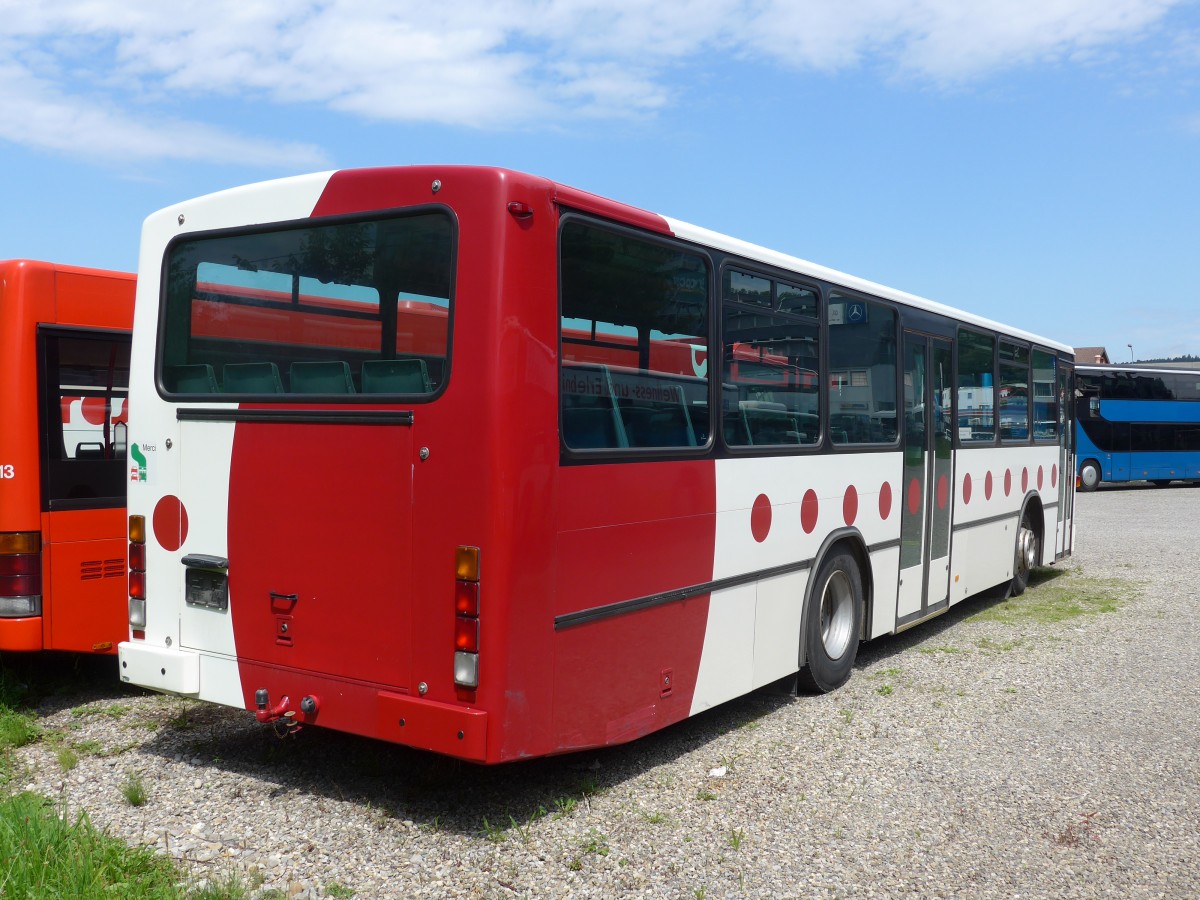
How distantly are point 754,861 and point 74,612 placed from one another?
165 inches

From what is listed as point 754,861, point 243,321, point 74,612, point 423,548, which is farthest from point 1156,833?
point 74,612

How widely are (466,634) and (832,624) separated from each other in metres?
3.55

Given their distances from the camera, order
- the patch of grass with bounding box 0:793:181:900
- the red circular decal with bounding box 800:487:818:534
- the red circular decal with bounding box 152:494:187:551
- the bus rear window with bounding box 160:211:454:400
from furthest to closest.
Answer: the red circular decal with bounding box 800:487:818:534 → the red circular decal with bounding box 152:494:187:551 → the bus rear window with bounding box 160:211:454:400 → the patch of grass with bounding box 0:793:181:900

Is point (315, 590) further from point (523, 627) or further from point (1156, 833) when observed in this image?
point (1156, 833)

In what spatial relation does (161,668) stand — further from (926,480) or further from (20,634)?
(926,480)

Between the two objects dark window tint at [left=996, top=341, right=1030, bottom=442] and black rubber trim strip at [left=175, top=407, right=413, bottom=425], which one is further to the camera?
dark window tint at [left=996, top=341, right=1030, bottom=442]

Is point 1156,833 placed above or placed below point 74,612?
below


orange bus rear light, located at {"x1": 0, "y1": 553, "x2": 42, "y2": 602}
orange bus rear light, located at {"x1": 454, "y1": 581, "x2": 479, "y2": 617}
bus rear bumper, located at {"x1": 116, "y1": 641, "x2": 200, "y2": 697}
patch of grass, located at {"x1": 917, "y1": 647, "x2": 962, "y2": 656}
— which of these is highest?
orange bus rear light, located at {"x1": 454, "y1": 581, "x2": 479, "y2": 617}

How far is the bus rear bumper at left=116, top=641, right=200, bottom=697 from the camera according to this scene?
204 inches

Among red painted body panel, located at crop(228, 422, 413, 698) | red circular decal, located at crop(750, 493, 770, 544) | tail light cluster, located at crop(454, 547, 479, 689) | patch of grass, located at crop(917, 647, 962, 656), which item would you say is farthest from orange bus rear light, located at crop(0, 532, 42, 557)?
patch of grass, located at crop(917, 647, 962, 656)

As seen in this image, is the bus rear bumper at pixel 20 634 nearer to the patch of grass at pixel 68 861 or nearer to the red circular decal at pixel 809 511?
the patch of grass at pixel 68 861

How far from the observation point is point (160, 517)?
5367 mm

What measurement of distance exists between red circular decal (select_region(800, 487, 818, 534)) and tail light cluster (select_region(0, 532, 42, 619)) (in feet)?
14.4

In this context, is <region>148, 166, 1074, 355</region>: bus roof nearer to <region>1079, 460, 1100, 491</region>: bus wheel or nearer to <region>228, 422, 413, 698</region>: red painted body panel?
<region>228, 422, 413, 698</region>: red painted body panel
